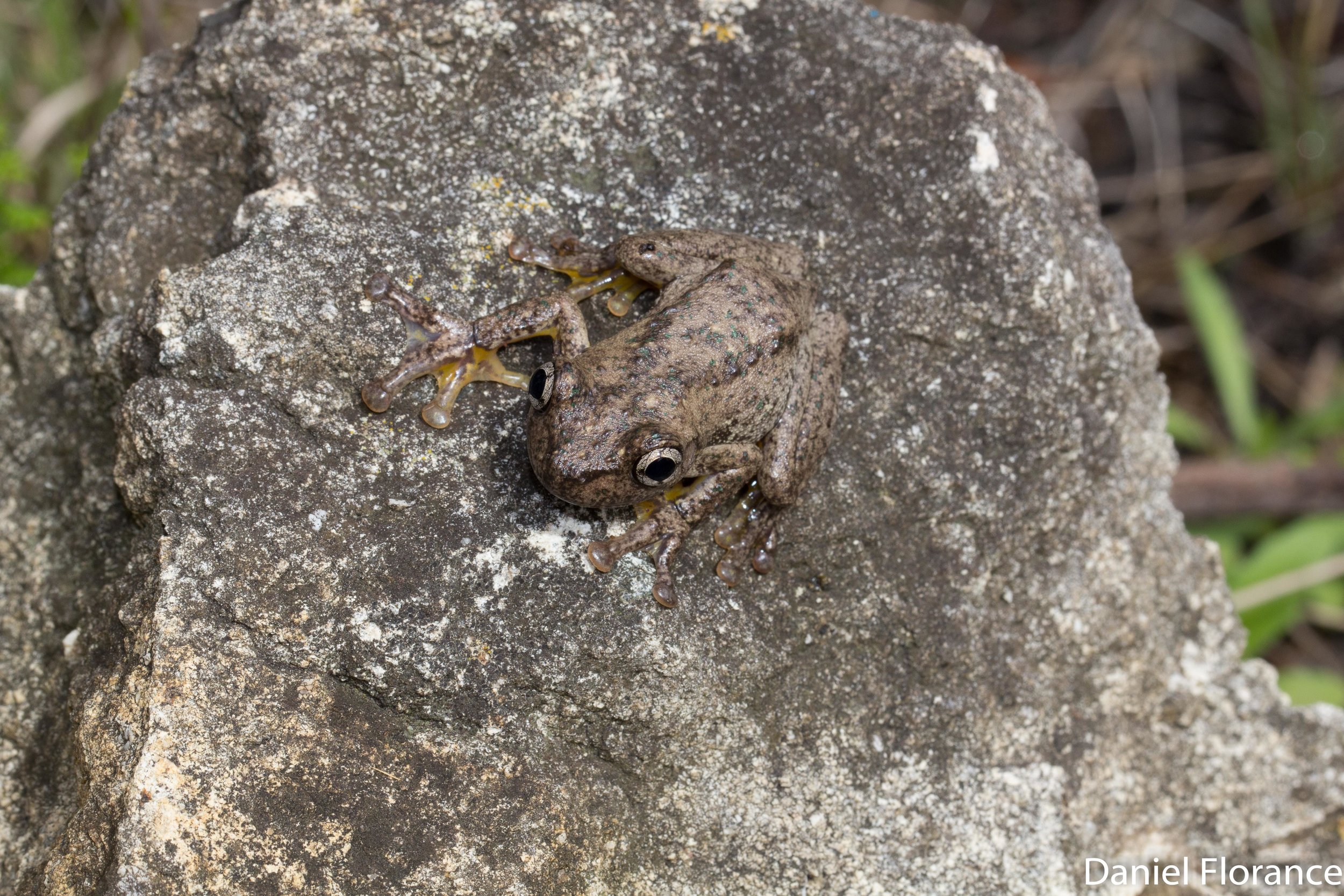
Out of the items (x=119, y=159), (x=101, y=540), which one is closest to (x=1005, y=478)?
(x=101, y=540)

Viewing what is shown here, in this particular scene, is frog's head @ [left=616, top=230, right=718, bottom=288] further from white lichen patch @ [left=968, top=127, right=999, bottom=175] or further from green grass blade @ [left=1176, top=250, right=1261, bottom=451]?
green grass blade @ [left=1176, top=250, right=1261, bottom=451]

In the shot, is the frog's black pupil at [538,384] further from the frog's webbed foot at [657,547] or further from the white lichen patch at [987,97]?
the white lichen patch at [987,97]

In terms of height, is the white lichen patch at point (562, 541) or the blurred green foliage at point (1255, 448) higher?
the white lichen patch at point (562, 541)

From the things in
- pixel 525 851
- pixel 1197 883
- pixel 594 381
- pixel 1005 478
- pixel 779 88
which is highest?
pixel 779 88

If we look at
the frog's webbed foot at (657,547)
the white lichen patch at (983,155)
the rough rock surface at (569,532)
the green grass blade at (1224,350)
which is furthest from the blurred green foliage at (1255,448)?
the frog's webbed foot at (657,547)

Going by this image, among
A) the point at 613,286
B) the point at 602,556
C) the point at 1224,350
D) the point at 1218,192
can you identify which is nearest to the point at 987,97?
the point at 613,286

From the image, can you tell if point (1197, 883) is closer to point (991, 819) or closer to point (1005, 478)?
point (991, 819)
